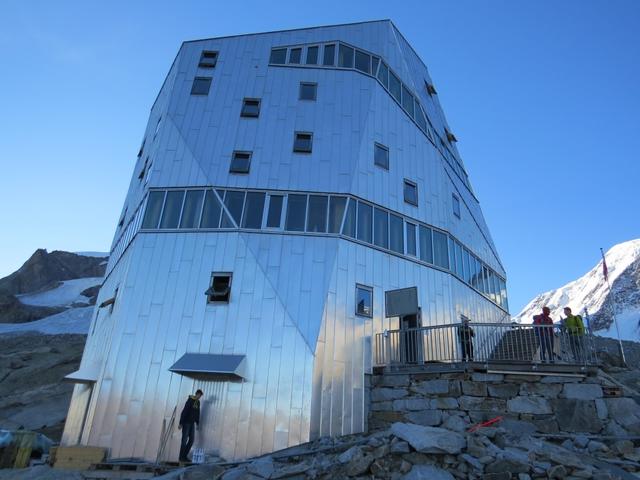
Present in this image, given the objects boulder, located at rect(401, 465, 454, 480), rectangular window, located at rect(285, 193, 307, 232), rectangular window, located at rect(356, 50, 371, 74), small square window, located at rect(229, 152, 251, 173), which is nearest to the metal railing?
rectangular window, located at rect(285, 193, 307, 232)

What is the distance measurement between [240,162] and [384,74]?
822 centimetres

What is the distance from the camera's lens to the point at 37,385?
27609 mm

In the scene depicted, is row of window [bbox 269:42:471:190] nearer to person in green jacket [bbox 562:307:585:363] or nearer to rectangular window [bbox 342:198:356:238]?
rectangular window [bbox 342:198:356:238]

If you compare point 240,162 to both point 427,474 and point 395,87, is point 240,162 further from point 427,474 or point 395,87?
point 427,474

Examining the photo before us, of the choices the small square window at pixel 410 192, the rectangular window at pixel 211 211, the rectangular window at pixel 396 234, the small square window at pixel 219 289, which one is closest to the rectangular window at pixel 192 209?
the rectangular window at pixel 211 211

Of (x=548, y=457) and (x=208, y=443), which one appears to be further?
(x=208, y=443)

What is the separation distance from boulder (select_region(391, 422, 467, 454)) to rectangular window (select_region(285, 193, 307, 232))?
29.0ft

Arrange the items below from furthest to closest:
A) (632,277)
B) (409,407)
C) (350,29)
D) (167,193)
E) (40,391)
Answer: (632,277)
(40,391)
(350,29)
(167,193)
(409,407)

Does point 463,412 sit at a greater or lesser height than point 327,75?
lesser

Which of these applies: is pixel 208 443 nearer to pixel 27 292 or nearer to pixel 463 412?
pixel 463 412

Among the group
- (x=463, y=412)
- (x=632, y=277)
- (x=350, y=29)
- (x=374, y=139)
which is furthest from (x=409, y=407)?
(x=632, y=277)

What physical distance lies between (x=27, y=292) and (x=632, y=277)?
169811 mm

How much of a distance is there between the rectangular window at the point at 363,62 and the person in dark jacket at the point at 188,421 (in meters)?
15.2

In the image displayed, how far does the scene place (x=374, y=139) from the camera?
739 inches
